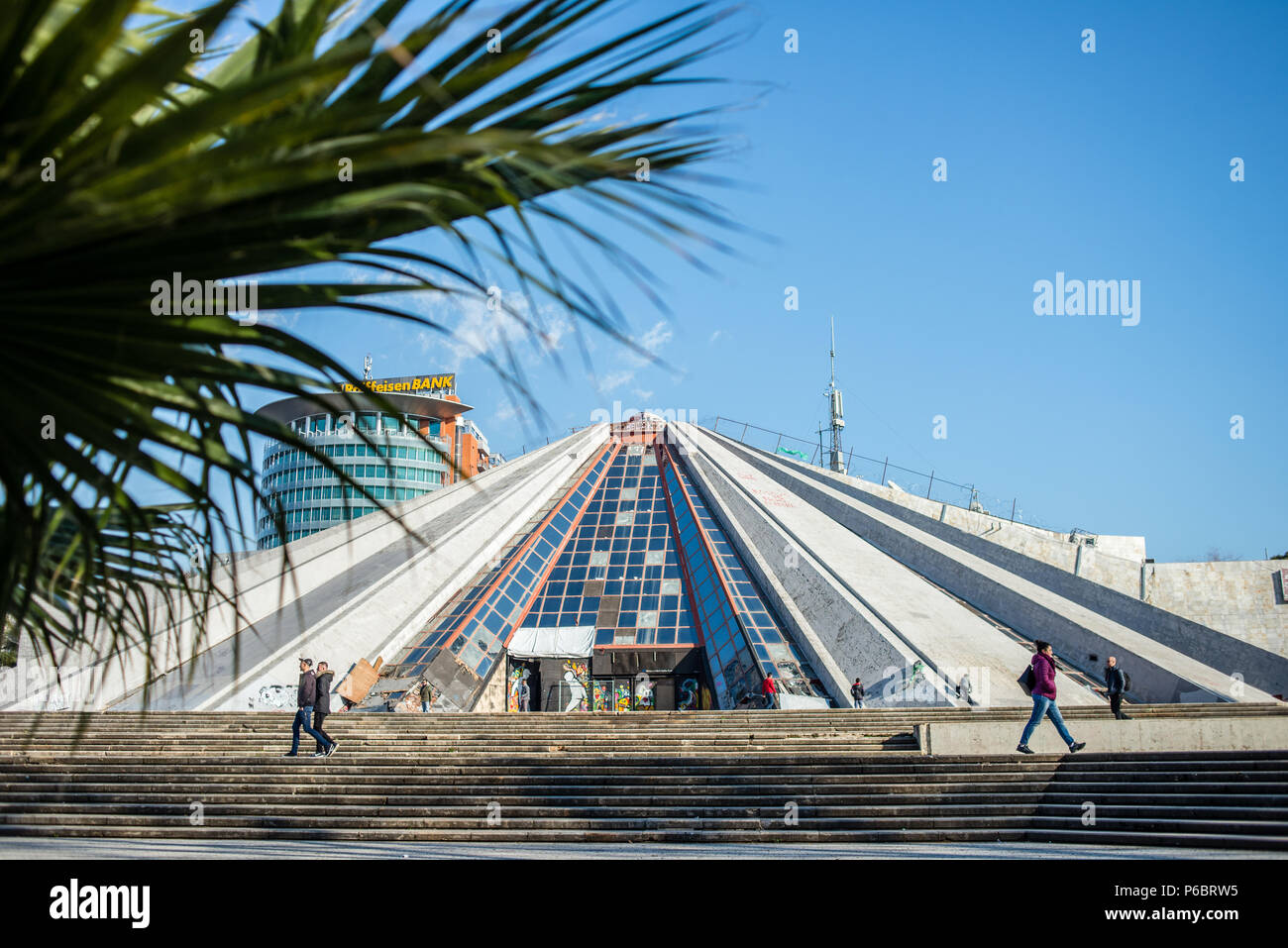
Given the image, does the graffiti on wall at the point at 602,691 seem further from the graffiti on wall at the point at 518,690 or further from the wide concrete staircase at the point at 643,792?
the wide concrete staircase at the point at 643,792

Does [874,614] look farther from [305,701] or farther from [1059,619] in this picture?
[305,701]

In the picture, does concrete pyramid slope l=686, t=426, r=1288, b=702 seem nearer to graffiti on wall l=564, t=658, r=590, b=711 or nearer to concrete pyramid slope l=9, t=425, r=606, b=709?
graffiti on wall l=564, t=658, r=590, b=711

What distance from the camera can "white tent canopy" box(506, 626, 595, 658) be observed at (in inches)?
838

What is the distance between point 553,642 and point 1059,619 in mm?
11270

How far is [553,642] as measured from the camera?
71.1 feet

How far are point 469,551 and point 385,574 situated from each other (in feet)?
9.23

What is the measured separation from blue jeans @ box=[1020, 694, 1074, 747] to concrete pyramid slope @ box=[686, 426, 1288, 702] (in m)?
7.21

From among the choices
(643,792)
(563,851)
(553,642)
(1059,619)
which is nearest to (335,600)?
(553,642)

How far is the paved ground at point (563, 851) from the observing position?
6.58 meters

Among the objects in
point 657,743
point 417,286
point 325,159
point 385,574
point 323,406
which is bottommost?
point 657,743

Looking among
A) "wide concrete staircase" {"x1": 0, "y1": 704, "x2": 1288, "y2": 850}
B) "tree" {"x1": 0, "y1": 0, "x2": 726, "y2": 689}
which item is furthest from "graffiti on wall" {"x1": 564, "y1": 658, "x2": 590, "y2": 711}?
"tree" {"x1": 0, "y1": 0, "x2": 726, "y2": 689}
